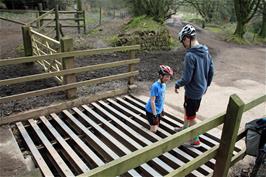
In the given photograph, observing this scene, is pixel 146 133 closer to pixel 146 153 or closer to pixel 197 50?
pixel 197 50

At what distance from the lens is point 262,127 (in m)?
2.96

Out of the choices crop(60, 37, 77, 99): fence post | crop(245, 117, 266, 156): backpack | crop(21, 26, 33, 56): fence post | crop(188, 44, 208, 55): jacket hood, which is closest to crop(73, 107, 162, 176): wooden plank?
crop(60, 37, 77, 99): fence post

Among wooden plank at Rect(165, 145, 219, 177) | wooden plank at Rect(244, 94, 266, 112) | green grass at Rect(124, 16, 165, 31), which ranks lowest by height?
wooden plank at Rect(165, 145, 219, 177)

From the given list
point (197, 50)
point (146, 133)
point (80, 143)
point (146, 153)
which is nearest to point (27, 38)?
point (80, 143)

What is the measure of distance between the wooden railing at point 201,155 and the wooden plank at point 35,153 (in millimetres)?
1826

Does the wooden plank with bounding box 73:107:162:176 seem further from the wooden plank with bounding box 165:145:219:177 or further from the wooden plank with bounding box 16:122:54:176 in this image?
the wooden plank with bounding box 16:122:54:176

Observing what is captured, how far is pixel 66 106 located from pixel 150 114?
1787 mm

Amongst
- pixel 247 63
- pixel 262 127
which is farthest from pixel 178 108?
pixel 247 63

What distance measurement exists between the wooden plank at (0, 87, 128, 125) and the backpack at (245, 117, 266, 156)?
3250 mm

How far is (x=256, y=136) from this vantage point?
2.98m

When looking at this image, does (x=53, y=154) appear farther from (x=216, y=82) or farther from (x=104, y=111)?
(x=216, y=82)

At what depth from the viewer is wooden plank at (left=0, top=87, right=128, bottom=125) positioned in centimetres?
453

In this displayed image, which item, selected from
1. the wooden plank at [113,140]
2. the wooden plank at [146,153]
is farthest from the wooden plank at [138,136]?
the wooden plank at [146,153]

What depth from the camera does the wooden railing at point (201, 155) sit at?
1744 millimetres
